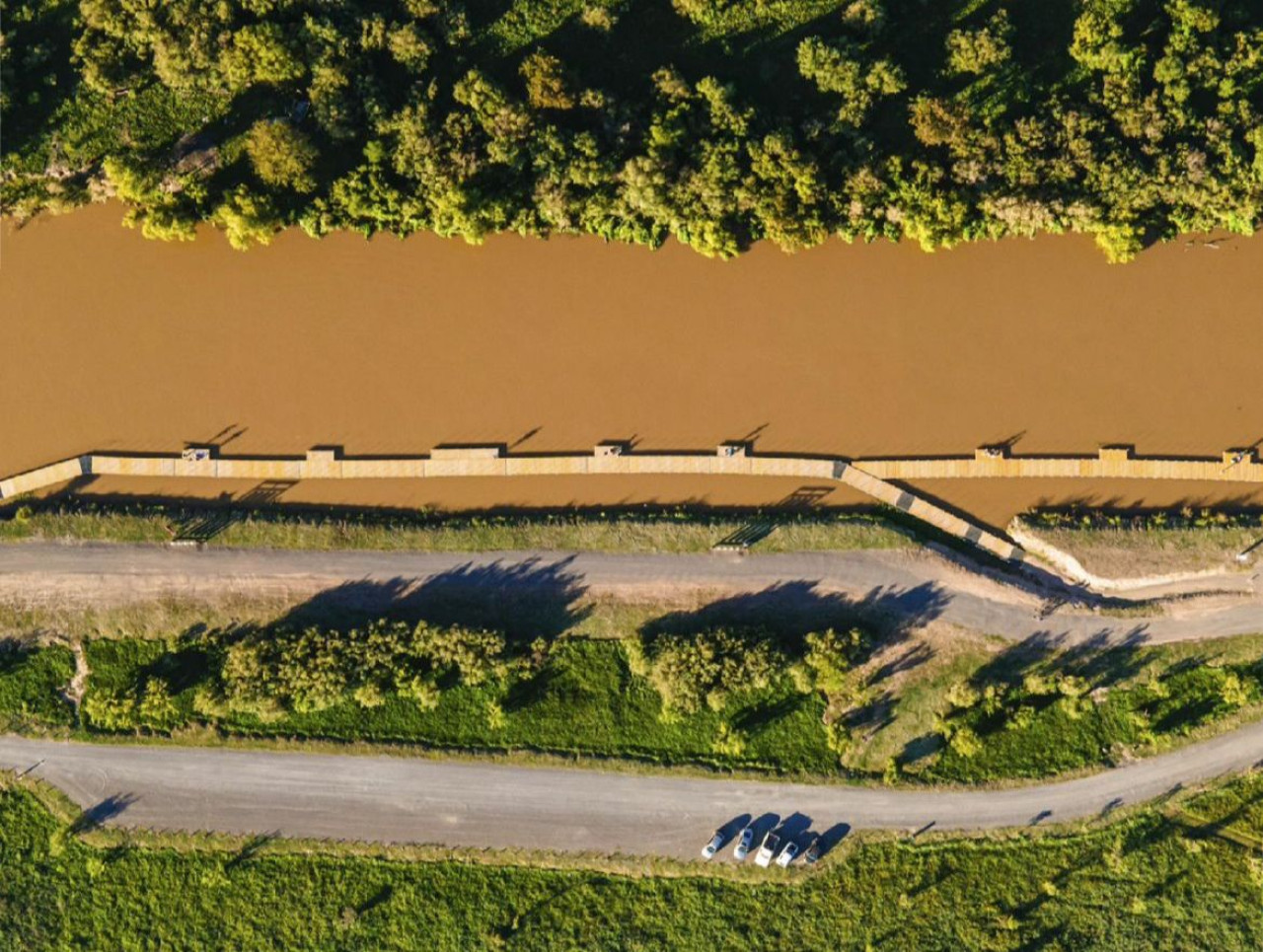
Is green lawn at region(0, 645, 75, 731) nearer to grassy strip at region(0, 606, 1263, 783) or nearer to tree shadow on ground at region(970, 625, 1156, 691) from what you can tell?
grassy strip at region(0, 606, 1263, 783)

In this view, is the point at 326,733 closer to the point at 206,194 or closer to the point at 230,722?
the point at 230,722

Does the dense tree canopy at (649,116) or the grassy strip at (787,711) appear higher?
the dense tree canopy at (649,116)

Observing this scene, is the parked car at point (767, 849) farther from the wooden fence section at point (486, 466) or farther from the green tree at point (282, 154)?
the green tree at point (282, 154)

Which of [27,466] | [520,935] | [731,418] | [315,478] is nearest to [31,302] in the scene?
[27,466]

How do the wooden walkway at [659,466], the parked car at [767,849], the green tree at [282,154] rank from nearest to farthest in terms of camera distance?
the green tree at [282,154]
the parked car at [767,849]
the wooden walkway at [659,466]

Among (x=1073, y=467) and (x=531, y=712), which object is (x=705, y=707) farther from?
(x=1073, y=467)

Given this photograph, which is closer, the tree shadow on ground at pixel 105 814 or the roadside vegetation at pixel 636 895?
the roadside vegetation at pixel 636 895

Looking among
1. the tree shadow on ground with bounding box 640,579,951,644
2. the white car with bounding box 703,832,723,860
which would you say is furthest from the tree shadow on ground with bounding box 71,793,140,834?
the white car with bounding box 703,832,723,860

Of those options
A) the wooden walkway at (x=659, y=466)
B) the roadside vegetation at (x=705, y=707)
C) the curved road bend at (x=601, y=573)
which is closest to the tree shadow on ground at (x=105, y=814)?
the roadside vegetation at (x=705, y=707)

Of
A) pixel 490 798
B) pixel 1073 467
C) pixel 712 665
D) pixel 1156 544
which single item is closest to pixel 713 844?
pixel 712 665
